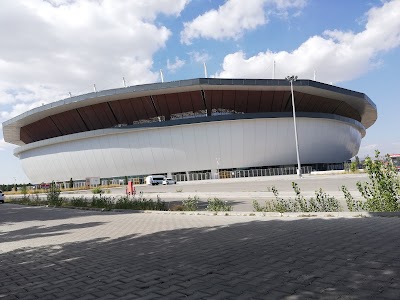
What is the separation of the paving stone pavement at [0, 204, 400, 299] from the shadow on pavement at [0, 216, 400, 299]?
0.01 metres

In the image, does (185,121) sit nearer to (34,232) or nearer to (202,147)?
(202,147)

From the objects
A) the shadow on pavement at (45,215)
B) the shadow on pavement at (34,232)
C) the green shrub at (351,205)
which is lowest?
the shadow on pavement at (34,232)

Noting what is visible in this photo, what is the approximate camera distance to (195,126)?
52.7 meters

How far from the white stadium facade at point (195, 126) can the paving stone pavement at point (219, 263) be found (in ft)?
136

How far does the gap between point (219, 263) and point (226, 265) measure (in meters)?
0.19

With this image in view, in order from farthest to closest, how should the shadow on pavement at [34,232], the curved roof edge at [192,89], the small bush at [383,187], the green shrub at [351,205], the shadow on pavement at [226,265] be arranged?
the curved roof edge at [192,89]
the shadow on pavement at [34,232]
the green shrub at [351,205]
the small bush at [383,187]
the shadow on pavement at [226,265]

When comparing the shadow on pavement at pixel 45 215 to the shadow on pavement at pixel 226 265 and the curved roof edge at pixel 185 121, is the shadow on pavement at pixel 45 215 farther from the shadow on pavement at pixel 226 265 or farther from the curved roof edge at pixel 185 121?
the curved roof edge at pixel 185 121

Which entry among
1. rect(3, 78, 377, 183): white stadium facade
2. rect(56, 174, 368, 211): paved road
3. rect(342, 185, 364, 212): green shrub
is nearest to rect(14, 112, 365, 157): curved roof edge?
rect(3, 78, 377, 183): white stadium facade

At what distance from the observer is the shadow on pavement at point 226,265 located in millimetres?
4035

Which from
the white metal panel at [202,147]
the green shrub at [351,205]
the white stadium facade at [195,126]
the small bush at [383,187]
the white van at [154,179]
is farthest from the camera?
the white metal panel at [202,147]

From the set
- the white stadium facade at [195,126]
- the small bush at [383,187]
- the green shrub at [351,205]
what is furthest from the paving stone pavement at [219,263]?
the white stadium facade at [195,126]

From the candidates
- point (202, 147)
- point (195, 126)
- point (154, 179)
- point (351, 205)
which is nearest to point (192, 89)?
point (195, 126)

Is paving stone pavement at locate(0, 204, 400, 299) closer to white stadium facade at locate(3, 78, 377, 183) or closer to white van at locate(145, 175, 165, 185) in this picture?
white stadium facade at locate(3, 78, 377, 183)

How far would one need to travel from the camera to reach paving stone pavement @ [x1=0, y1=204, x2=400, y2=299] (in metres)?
4.06
